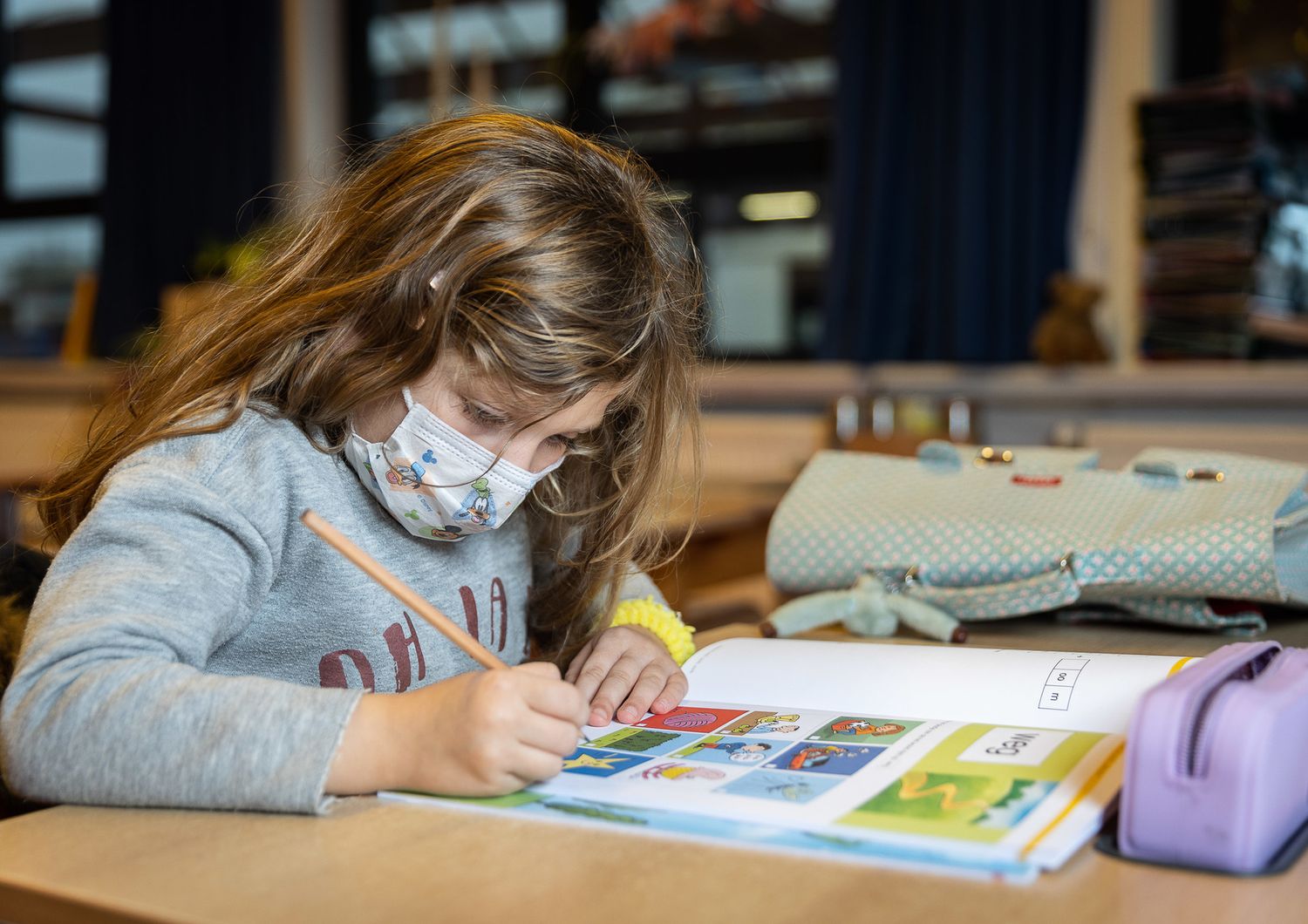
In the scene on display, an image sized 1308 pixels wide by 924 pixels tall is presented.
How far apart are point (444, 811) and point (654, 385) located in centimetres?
43

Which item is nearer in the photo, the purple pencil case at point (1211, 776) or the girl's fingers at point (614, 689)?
the purple pencil case at point (1211, 776)

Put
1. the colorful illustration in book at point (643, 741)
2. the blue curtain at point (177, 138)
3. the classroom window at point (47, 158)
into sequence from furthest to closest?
the classroom window at point (47, 158) < the blue curtain at point (177, 138) < the colorful illustration in book at point (643, 741)

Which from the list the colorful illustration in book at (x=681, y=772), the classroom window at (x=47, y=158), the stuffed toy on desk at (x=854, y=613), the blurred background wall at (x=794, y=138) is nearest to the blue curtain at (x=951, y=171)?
the blurred background wall at (x=794, y=138)

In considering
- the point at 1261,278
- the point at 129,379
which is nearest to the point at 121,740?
the point at 129,379

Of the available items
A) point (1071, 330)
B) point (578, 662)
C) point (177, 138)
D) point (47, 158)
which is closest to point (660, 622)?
Result: point (578, 662)

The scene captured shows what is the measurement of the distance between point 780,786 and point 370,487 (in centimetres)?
42

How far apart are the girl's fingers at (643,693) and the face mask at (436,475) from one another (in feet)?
0.53

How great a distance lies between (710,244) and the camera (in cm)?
331

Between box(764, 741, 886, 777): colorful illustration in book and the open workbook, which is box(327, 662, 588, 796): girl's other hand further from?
box(764, 741, 886, 777): colorful illustration in book

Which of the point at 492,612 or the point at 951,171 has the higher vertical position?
the point at 951,171

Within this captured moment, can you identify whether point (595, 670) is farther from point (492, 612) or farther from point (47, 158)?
point (47, 158)

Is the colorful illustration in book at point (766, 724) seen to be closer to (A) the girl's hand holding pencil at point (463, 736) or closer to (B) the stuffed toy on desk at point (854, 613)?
(A) the girl's hand holding pencil at point (463, 736)

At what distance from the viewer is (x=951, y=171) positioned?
274 centimetres

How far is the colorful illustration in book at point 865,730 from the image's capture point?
0.72m
